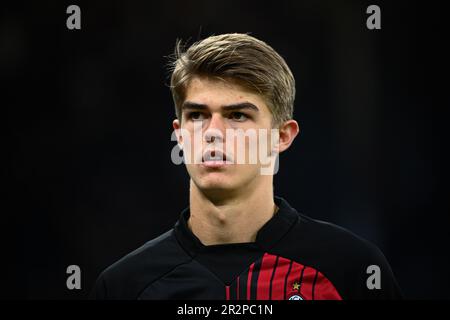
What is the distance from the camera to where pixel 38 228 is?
6.83 meters

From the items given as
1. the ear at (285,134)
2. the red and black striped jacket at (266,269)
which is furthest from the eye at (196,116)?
the red and black striped jacket at (266,269)

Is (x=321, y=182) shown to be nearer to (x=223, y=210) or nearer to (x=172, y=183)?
(x=172, y=183)

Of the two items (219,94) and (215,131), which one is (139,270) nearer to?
(215,131)

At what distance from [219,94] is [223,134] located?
23 centimetres

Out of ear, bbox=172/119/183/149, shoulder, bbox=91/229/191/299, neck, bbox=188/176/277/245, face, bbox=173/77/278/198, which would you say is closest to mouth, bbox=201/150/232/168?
face, bbox=173/77/278/198

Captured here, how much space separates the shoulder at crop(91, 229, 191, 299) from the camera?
3855mm

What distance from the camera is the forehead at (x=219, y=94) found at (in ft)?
12.0

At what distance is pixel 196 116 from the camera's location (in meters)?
3.75

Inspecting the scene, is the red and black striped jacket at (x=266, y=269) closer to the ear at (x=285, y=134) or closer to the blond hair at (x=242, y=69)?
the ear at (x=285, y=134)

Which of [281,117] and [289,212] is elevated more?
[281,117]

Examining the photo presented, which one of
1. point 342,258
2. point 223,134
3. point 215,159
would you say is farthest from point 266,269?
point 223,134

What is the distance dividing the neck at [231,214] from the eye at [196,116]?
1.15 ft

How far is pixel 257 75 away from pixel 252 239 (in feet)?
2.94

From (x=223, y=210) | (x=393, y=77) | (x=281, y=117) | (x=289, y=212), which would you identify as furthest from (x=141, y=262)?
(x=393, y=77)
